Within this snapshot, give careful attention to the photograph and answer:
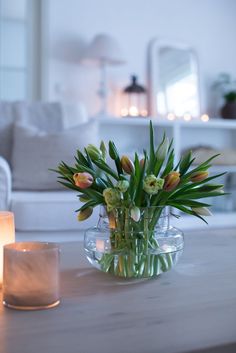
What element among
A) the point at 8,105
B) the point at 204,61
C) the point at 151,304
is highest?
the point at 204,61

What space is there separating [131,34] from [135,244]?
2985 millimetres

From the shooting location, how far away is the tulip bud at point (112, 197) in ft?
3.10

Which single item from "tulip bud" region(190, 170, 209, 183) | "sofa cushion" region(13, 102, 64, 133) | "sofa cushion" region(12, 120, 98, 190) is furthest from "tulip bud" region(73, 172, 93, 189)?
"sofa cushion" region(13, 102, 64, 133)

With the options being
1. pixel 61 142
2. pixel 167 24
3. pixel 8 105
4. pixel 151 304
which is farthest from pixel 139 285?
pixel 167 24

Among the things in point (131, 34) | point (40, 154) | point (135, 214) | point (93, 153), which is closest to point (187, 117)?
point (131, 34)

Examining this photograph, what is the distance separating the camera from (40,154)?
2.37 metres

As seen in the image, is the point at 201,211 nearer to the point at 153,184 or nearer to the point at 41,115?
the point at 153,184

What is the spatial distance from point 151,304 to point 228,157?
2.85 meters

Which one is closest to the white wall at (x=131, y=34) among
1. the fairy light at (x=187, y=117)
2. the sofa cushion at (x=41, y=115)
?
the fairy light at (x=187, y=117)

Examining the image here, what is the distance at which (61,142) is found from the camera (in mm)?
2398

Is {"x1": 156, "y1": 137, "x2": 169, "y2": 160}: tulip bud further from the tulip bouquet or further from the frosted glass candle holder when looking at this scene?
the frosted glass candle holder

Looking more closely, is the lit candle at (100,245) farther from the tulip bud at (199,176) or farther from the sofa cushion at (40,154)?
the sofa cushion at (40,154)

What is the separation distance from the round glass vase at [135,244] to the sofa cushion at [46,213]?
0.94m

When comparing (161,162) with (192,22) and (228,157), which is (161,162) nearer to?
(228,157)
